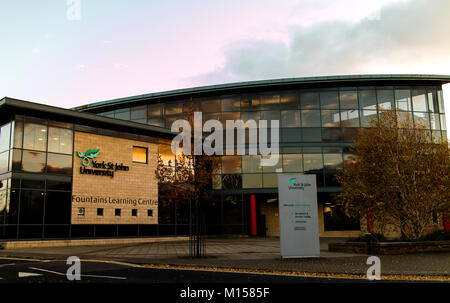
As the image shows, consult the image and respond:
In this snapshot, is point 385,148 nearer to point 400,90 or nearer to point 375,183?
point 375,183

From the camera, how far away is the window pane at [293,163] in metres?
33.8

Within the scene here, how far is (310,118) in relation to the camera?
34281 millimetres

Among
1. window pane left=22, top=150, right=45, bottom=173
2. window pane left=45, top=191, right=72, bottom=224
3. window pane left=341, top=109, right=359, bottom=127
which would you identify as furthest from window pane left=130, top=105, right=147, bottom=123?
window pane left=341, top=109, right=359, bottom=127

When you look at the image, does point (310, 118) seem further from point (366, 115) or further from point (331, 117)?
point (366, 115)

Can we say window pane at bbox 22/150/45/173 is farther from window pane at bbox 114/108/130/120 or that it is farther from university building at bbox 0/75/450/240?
window pane at bbox 114/108/130/120

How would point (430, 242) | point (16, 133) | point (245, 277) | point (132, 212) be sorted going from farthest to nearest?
point (132, 212) → point (16, 133) → point (430, 242) → point (245, 277)

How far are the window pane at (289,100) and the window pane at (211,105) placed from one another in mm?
5471

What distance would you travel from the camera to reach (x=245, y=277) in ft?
34.5

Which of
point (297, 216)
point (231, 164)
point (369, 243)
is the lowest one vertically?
point (369, 243)

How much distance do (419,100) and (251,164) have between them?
15638mm

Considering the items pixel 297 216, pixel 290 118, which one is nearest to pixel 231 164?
pixel 290 118
